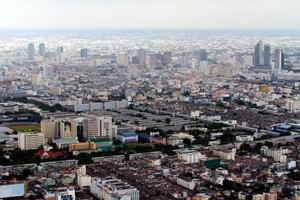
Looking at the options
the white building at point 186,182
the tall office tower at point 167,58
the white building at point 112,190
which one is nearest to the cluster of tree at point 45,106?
the white building at point 186,182

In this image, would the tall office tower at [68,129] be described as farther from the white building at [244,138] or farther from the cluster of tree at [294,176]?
the cluster of tree at [294,176]

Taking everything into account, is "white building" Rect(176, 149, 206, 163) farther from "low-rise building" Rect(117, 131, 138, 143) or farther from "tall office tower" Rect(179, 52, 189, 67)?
"tall office tower" Rect(179, 52, 189, 67)

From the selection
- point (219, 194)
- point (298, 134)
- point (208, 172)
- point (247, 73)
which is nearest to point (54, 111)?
point (298, 134)

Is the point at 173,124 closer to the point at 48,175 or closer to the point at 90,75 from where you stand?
the point at 48,175

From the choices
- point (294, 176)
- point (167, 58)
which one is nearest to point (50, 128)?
point (294, 176)

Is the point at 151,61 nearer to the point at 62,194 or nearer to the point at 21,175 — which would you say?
the point at 21,175
